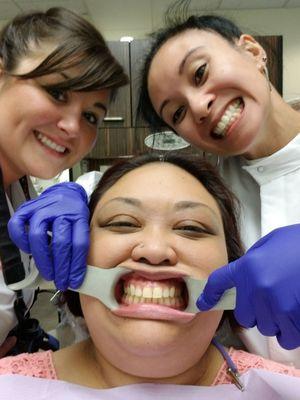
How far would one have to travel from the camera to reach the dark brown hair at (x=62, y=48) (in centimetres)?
124

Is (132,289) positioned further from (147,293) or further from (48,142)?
(48,142)

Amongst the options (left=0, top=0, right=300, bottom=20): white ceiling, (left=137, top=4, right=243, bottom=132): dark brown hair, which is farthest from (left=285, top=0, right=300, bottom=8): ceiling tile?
(left=137, top=4, right=243, bottom=132): dark brown hair

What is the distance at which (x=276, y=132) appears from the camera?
138cm

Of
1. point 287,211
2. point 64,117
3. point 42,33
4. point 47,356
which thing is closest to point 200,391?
point 47,356

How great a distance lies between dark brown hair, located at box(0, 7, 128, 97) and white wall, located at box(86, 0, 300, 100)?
9.01ft

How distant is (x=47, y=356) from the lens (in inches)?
39.2

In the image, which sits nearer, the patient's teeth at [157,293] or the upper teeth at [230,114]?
the patient's teeth at [157,293]

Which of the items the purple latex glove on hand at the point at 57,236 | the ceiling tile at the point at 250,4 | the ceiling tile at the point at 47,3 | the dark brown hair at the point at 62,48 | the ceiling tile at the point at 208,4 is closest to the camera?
the purple latex glove on hand at the point at 57,236

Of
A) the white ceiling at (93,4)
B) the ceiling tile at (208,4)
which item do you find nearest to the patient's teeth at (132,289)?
the ceiling tile at (208,4)

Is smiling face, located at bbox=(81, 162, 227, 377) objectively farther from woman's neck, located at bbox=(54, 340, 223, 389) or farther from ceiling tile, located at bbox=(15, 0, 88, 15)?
ceiling tile, located at bbox=(15, 0, 88, 15)

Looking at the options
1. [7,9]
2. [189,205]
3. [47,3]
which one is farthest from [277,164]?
[7,9]

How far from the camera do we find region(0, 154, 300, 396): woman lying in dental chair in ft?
2.68

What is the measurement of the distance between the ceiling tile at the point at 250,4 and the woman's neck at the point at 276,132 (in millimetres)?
2927

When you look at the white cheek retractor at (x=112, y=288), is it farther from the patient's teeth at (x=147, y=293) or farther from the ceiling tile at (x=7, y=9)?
the ceiling tile at (x=7, y=9)
